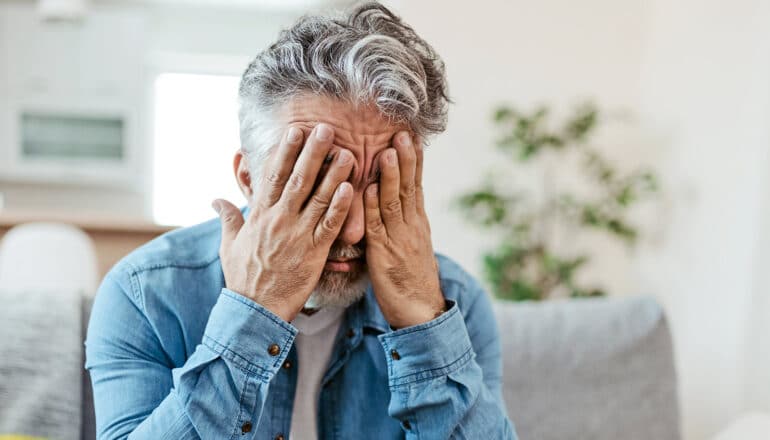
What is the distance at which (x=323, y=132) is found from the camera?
97 cm

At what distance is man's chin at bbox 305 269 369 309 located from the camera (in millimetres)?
1077

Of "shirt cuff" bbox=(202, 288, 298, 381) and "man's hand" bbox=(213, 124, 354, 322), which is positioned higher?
"man's hand" bbox=(213, 124, 354, 322)

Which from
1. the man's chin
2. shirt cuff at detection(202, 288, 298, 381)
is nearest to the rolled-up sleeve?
shirt cuff at detection(202, 288, 298, 381)

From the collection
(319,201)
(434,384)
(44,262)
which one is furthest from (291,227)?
(44,262)

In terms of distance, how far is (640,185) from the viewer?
10.6ft

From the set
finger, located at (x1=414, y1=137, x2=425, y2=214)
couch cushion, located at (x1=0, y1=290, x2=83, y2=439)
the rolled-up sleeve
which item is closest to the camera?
the rolled-up sleeve

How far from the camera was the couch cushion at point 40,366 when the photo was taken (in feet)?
3.78

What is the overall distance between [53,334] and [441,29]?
2531 millimetres

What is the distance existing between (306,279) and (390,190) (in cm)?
16

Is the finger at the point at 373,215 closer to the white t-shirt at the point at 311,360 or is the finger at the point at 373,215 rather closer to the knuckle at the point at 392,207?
the knuckle at the point at 392,207

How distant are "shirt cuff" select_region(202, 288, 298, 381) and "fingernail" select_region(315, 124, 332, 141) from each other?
23cm

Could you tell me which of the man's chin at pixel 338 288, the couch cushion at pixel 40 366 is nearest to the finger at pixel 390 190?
the man's chin at pixel 338 288

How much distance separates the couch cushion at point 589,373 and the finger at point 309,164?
0.67m

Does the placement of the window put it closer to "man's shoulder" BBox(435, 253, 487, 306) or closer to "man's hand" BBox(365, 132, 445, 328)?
"man's shoulder" BBox(435, 253, 487, 306)
